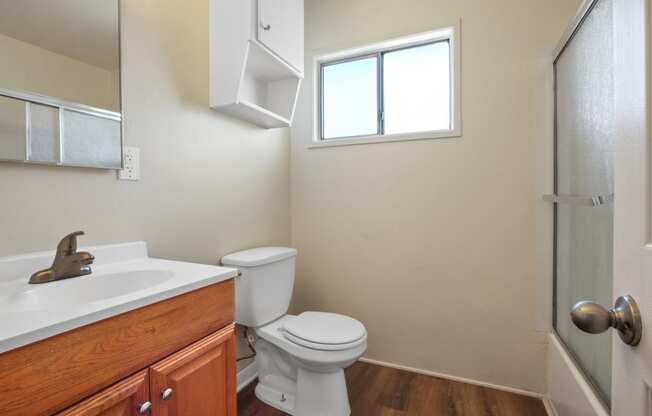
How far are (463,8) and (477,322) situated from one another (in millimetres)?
1850

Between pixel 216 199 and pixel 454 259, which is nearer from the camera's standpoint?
pixel 216 199

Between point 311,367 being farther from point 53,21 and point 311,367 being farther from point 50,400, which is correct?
point 53,21

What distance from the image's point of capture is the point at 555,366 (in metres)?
1.47

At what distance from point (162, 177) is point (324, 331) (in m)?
1.02

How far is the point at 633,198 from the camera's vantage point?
45 centimetres

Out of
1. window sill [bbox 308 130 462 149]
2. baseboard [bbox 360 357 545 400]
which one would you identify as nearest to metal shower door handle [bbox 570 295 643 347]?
window sill [bbox 308 130 462 149]

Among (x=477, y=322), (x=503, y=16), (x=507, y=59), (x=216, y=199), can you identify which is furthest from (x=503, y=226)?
(x=216, y=199)

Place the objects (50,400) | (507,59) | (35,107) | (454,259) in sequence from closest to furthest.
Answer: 1. (50,400)
2. (35,107)
3. (507,59)
4. (454,259)

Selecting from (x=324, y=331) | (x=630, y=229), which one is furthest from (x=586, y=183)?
(x=324, y=331)

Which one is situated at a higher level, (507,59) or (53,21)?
(507,59)

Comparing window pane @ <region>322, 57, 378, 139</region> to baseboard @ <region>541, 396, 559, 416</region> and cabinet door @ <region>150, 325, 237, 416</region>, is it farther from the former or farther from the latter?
baseboard @ <region>541, 396, 559, 416</region>

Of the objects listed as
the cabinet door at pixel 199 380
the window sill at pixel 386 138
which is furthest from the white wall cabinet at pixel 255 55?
the cabinet door at pixel 199 380

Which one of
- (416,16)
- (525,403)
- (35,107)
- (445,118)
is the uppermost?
(416,16)

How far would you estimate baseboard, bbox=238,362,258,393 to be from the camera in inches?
67.2
